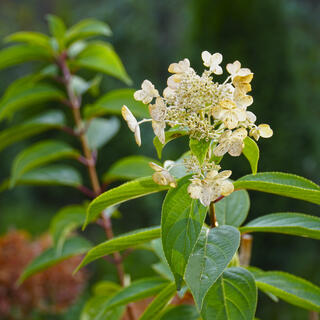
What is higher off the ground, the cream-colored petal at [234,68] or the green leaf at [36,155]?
the cream-colored petal at [234,68]

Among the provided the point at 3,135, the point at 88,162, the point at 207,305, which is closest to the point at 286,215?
the point at 207,305

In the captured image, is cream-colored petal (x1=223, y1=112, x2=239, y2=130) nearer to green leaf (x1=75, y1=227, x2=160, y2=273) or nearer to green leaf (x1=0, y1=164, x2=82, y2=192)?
green leaf (x1=75, y1=227, x2=160, y2=273)

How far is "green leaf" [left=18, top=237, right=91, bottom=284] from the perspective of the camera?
43.1 inches

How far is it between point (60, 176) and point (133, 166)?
22cm

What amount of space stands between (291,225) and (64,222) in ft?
2.24

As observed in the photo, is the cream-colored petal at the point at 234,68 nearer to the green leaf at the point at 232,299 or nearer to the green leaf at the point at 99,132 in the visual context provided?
the green leaf at the point at 232,299

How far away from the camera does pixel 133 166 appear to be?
123 cm

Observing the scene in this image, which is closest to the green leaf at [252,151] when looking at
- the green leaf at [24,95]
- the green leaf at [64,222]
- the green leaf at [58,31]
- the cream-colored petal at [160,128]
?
the cream-colored petal at [160,128]

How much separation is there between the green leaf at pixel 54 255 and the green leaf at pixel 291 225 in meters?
0.58

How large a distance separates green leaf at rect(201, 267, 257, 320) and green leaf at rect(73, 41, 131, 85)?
29.5 inches

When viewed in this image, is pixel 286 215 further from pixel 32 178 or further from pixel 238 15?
pixel 238 15

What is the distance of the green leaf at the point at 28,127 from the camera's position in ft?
4.02

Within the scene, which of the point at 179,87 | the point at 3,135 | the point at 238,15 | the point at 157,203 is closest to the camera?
the point at 179,87

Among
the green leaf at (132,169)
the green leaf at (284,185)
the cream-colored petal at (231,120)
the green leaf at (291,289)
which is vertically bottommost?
the green leaf at (291,289)
